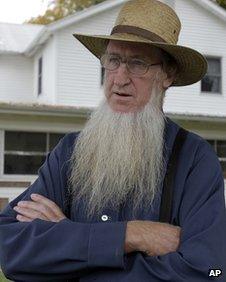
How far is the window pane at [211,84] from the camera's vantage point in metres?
20.4

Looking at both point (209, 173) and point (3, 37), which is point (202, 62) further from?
point (3, 37)

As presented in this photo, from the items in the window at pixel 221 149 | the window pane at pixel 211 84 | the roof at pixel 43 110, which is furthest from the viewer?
the window pane at pixel 211 84

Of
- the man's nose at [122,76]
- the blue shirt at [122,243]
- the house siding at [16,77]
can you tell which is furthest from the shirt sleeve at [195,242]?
the house siding at [16,77]

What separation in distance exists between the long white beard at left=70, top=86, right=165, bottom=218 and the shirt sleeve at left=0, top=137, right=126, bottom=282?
16 cm

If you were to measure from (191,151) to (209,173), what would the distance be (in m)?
0.12

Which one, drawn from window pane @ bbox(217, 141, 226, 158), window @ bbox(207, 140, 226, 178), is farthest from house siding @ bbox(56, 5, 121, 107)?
window pane @ bbox(217, 141, 226, 158)

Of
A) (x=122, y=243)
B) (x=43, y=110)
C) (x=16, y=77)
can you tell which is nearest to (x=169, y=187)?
(x=122, y=243)

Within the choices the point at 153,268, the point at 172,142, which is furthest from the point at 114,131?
the point at 153,268

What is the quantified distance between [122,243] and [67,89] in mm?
16777

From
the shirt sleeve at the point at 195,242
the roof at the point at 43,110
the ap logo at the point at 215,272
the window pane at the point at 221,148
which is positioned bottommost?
the window pane at the point at 221,148

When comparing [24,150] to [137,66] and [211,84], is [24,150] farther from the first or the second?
[137,66]

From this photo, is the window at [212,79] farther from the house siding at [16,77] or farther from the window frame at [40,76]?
the house siding at [16,77]

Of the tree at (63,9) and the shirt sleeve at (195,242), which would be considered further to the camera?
the tree at (63,9)

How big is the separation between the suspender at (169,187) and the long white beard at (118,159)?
36 millimetres
